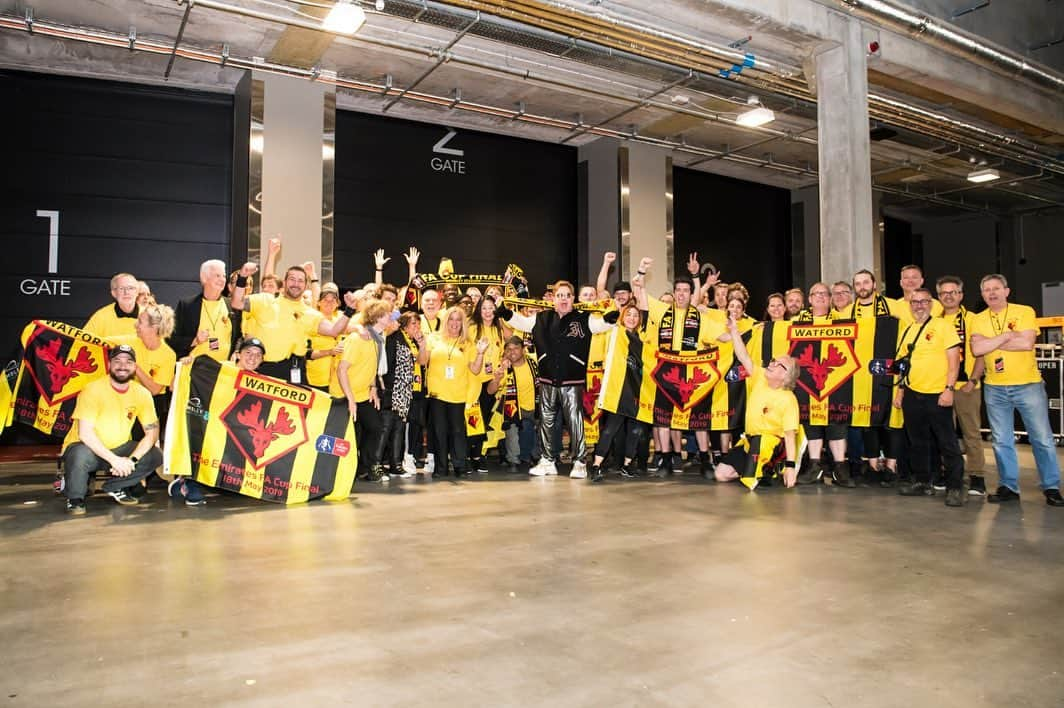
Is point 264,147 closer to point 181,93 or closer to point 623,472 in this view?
point 181,93

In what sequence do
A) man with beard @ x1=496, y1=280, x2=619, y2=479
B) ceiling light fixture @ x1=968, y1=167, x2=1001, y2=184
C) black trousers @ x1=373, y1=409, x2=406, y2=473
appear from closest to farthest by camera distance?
1. black trousers @ x1=373, y1=409, x2=406, y2=473
2. man with beard @ x1=496, y1=280, x2=619, y2=479
3. ceiling light fixture @ x1=968, y1=167, x2=1001, y2=184

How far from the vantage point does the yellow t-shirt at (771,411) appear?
6383 mm

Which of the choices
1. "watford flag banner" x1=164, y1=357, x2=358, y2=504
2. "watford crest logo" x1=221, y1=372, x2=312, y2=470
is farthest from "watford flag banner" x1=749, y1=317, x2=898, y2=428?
"watford crest logo" x1=221, y1=372, x2=312, y2=470

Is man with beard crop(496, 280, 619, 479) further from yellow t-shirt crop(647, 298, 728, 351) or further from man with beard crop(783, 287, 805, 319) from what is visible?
man with beard crop(783, 287, 805, 319)

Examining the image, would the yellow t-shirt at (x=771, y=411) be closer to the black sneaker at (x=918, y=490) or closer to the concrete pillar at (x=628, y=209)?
the black sneaker at (x=918, y=490)

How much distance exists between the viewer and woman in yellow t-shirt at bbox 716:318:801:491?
6352 millimetres

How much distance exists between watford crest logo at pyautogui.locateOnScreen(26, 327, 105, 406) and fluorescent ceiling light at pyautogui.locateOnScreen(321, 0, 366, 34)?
13.4ft

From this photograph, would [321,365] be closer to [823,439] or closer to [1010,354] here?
[823,439]

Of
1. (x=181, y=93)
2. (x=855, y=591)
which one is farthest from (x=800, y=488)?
(x=181, y=93)

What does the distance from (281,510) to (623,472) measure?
311 centimetres

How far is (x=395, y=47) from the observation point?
8969 mm

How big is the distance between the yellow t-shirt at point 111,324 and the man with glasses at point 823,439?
5.51 metres

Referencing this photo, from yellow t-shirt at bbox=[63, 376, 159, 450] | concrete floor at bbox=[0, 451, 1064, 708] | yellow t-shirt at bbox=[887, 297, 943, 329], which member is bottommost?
concrete floor at bbox=[0, 451, 1064, 708]

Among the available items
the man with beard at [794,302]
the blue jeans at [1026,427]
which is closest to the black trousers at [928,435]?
the blue jeans at [1026,427]
